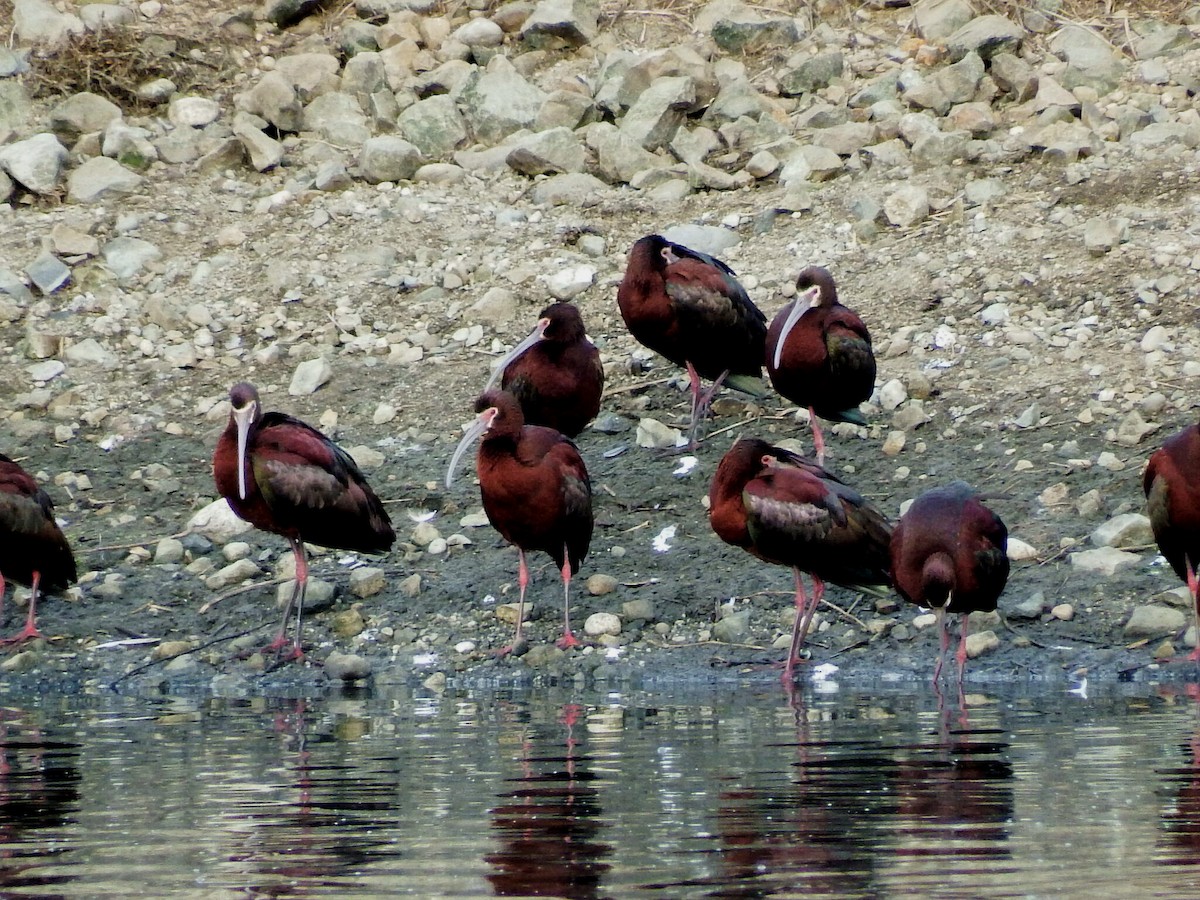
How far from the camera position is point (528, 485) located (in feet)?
33.7

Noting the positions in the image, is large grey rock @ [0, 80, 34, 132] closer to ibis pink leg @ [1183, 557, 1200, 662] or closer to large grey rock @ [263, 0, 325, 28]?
large grey rock @ [263, 0, 325, 28]

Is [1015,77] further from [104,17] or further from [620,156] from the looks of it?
[104,17]

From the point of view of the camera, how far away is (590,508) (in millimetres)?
10508

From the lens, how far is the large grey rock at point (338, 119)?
642 inches

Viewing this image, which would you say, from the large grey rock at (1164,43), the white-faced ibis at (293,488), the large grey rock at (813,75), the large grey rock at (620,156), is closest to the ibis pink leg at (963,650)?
the white-faced ibis at (293,488)

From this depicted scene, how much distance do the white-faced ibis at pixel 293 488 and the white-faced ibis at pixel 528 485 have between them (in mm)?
716

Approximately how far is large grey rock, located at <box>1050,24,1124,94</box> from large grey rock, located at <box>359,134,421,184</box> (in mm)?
5114

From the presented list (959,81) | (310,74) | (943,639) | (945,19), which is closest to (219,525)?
(943,639)

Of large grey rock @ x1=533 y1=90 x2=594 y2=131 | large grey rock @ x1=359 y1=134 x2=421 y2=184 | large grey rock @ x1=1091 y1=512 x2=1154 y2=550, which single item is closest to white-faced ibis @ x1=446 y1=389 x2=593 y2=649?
large grey rock @ x1=1091 y1=512 x2=1154 y2=550

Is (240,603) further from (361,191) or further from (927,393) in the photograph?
(361,191)

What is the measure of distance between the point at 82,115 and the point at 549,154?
393 cm

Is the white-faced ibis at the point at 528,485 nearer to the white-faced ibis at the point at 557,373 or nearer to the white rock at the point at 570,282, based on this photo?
the white-faced ibis at the point at 557,373

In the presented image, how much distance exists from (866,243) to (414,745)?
289 inches

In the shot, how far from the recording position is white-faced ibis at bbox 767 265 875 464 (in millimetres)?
11531
